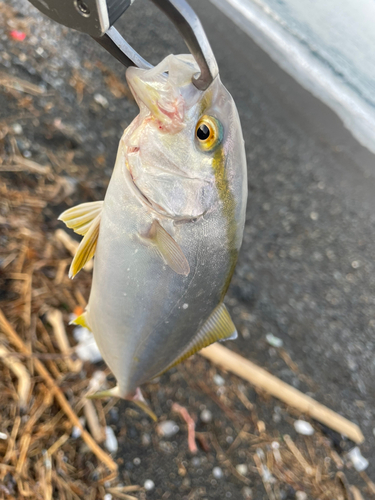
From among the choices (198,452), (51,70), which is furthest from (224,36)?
(198,452)

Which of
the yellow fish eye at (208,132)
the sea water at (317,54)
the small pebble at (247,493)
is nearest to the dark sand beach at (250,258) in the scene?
the small pebble at (247,493)

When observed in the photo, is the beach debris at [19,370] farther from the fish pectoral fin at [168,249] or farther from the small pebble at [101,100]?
the small pebble at [101,100]

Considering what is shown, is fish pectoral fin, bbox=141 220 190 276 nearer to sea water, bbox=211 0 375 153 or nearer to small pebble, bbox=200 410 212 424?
small pebble, bbox=200 410 212 424

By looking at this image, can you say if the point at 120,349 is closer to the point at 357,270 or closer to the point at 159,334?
the point at 159,334

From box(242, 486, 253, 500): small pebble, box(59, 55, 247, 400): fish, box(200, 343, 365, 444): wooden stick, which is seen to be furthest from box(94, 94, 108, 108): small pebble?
box(242, 486, 253, 500): small pebble

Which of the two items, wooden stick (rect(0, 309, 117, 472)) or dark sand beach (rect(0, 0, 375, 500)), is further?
dark sand beach (rect(0, 0, 375, 500))

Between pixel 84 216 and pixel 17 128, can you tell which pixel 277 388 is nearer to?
pixel 84 216

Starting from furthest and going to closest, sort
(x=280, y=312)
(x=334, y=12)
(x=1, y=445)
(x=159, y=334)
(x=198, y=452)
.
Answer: (x=334, y=12), (x=280, y=312), (x=198, y=452), (x=1, y=445), (x=159, y=334)
